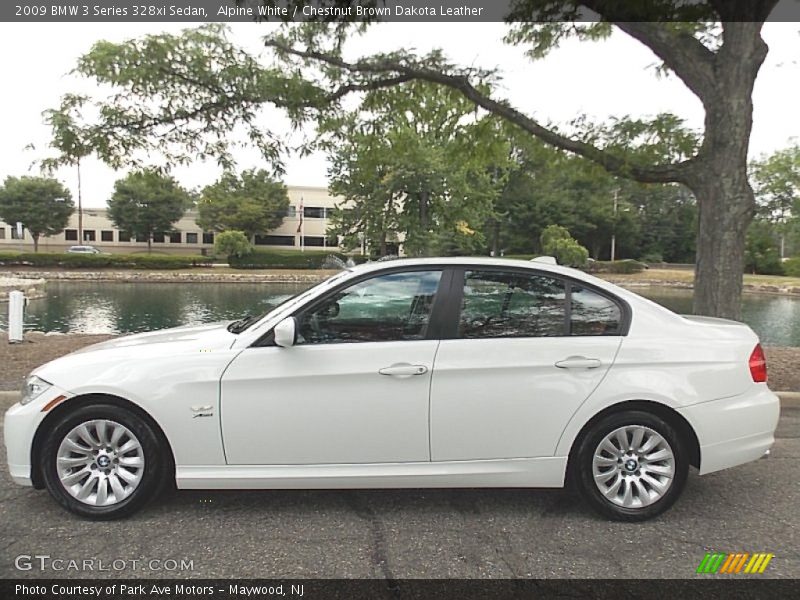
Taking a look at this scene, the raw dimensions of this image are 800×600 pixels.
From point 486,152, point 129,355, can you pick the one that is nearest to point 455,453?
point 129,355

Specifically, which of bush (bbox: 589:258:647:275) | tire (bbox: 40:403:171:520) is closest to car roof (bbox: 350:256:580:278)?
tire (bbox: 40:403:171:520)

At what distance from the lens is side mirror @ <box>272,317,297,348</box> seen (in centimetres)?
333

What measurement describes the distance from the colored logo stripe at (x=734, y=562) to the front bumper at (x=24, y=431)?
368cm

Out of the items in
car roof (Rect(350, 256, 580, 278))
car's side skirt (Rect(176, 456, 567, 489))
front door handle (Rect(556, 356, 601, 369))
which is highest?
car roof (Rect(350, 256, 580, 278))

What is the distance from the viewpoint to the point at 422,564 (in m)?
2.96

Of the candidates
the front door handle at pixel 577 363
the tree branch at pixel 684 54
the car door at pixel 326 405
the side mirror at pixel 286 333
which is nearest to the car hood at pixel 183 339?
the car door at pixel 326 405

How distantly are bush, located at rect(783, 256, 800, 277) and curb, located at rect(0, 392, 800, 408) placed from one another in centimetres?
4866

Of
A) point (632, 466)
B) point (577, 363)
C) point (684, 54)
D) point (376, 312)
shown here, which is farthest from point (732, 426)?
point (684, 54)

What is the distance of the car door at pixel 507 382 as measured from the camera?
3412 mm

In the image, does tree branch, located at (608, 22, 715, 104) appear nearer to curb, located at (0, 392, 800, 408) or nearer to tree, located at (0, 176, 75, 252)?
curb, located at (0, 392, 800, 408)

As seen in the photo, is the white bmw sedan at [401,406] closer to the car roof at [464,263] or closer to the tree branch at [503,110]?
the car roof at [464,263]

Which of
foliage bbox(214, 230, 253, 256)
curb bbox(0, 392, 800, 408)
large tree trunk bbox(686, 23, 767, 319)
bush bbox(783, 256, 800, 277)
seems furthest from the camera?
foliage bbox(214, 230, 253, 256)

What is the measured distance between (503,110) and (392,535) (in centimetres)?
585

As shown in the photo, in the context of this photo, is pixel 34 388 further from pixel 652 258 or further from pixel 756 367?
pixel 652 258
